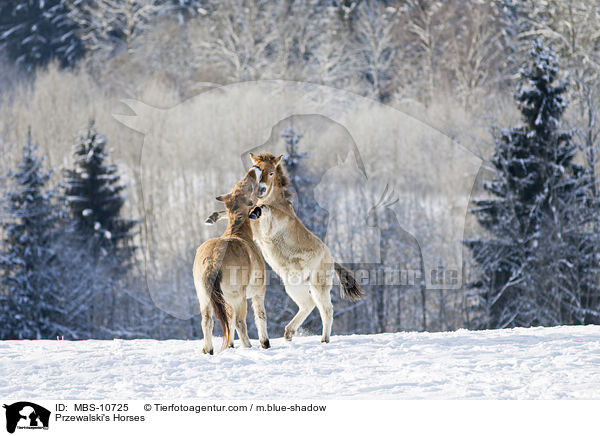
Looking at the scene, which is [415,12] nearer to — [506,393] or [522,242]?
[522,242]

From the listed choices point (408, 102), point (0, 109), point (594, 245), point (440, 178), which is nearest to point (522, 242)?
point (594, 245)

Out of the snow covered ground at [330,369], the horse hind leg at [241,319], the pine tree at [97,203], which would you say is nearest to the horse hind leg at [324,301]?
the snow covered ground at [330,369]

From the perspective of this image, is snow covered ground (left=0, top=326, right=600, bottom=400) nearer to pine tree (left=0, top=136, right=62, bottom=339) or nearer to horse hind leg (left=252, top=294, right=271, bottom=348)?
horse hind leg (left=252, top=294, right=271, bottom=348)

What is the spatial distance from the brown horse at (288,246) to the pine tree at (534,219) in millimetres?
18069

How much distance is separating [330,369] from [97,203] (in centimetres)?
2623

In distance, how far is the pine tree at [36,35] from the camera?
147 feet

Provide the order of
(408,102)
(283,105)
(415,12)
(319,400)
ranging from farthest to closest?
(415,12), (408,102), (283,105), (319,400)

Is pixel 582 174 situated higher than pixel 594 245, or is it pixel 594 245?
pixel 582 174

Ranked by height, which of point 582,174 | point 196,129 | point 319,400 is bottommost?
point 319,400

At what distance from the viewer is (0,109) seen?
128ft

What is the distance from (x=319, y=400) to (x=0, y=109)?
37.3 meters

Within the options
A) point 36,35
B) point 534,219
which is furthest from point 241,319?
point 36,35

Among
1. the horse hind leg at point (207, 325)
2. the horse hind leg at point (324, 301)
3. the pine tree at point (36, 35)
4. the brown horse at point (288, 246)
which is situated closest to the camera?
the horse hind leg at point (207, 325)

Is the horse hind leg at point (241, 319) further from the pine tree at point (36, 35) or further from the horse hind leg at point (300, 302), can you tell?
the pine tree at point (36, 35)
